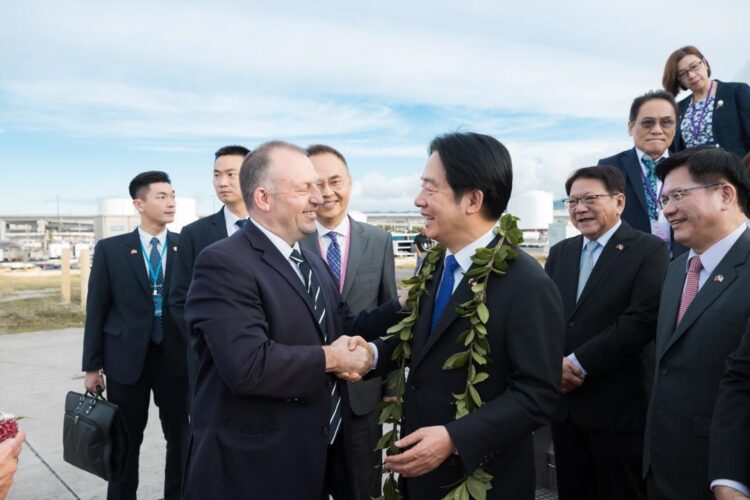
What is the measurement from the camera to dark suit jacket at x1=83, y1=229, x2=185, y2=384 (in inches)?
165

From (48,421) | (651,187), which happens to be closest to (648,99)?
(651,187)

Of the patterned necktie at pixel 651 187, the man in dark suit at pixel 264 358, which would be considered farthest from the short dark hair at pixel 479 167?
the patterned necktie at pixel 651 187

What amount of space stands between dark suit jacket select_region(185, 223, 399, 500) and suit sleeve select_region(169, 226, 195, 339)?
61.1 inches

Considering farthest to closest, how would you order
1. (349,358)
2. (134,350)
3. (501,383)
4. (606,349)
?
(134,350), (606,349), (349,358), (501,383)

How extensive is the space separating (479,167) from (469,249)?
1.13 ft

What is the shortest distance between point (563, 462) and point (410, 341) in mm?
1530

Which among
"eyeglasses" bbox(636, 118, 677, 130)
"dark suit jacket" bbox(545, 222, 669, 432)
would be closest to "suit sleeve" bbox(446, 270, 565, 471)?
"dark suit jacket" bbox(545, 222, 669, 432)

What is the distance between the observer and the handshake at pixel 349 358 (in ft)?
7.62

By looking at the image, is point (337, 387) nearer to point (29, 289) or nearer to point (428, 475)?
point (428, 475)

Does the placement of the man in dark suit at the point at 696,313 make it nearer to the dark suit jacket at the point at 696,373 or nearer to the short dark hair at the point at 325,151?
the dark suit jacket at the point at 696,373

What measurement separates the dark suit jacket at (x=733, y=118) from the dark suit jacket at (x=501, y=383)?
297 centimetres

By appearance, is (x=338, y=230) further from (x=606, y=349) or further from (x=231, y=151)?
(x=606, y=349)

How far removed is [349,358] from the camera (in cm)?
239

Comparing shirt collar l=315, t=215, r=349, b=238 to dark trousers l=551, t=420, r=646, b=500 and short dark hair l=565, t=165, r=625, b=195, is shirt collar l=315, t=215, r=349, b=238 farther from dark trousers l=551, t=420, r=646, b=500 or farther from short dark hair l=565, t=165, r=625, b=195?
dark trousers l=551, t=420, r=646, b=500
